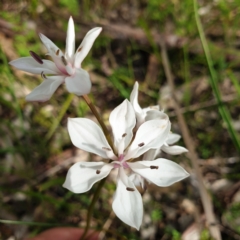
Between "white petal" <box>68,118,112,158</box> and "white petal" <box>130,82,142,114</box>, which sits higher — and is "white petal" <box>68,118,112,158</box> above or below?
below

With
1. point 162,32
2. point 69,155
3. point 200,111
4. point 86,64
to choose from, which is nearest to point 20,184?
point 69,155

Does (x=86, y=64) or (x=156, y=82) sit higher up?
(x=86, y=64)

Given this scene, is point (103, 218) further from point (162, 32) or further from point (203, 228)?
point (162, 32)

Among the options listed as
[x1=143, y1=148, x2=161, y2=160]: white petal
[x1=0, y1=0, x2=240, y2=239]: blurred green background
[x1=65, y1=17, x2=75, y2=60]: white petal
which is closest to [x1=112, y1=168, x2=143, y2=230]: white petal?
[x1=143, y1=148, x2=161, y2=160]: white petal

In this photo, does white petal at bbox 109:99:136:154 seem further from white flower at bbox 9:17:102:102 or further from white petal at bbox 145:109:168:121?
white flower at bbox 9:17:102:102

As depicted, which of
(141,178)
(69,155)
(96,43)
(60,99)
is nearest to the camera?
(141,178)

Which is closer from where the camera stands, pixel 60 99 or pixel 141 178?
pixel 141 178

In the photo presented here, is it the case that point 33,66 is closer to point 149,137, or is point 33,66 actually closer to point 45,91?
point 45,91
